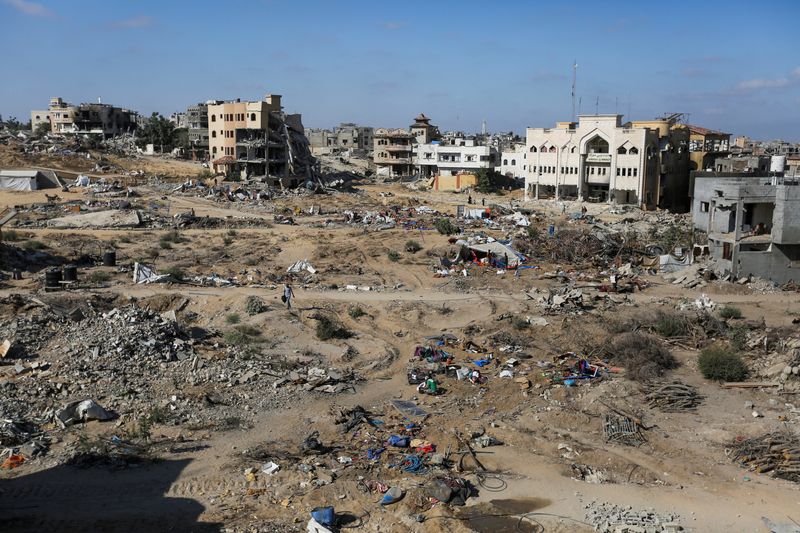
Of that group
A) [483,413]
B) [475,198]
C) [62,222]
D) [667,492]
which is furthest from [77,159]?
[667,492]

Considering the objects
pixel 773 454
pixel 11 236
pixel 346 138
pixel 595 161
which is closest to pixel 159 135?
pixel 346 138

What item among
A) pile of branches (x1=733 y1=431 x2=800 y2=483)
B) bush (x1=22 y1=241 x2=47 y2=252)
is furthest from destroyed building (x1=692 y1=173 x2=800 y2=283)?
bush (x1=22 y1=241 x2=47 y2=252)

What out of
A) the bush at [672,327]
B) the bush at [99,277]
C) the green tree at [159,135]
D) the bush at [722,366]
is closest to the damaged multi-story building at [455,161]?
the green tree at [159,135]

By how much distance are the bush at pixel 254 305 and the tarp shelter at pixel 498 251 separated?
1107cm

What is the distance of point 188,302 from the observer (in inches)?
891

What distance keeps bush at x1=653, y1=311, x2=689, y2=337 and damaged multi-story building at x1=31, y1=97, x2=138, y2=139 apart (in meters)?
77.6

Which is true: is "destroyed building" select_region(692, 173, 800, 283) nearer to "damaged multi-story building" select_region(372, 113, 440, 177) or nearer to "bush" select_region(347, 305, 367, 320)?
"bush" select_region(347, 305, 367, 320)

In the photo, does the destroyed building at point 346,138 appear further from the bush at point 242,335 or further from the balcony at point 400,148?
the bush at point 242,335

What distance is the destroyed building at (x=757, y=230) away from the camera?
87.1 ft

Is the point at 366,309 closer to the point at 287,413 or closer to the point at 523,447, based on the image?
the point at 287,413

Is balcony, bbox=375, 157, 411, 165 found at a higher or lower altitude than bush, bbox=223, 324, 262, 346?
higher

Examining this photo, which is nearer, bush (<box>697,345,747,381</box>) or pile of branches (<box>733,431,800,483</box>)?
pile of branches (<box>733,431,800,483</box>)

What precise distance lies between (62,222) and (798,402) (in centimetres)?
3651

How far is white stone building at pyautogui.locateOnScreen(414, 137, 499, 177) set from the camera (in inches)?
2689
